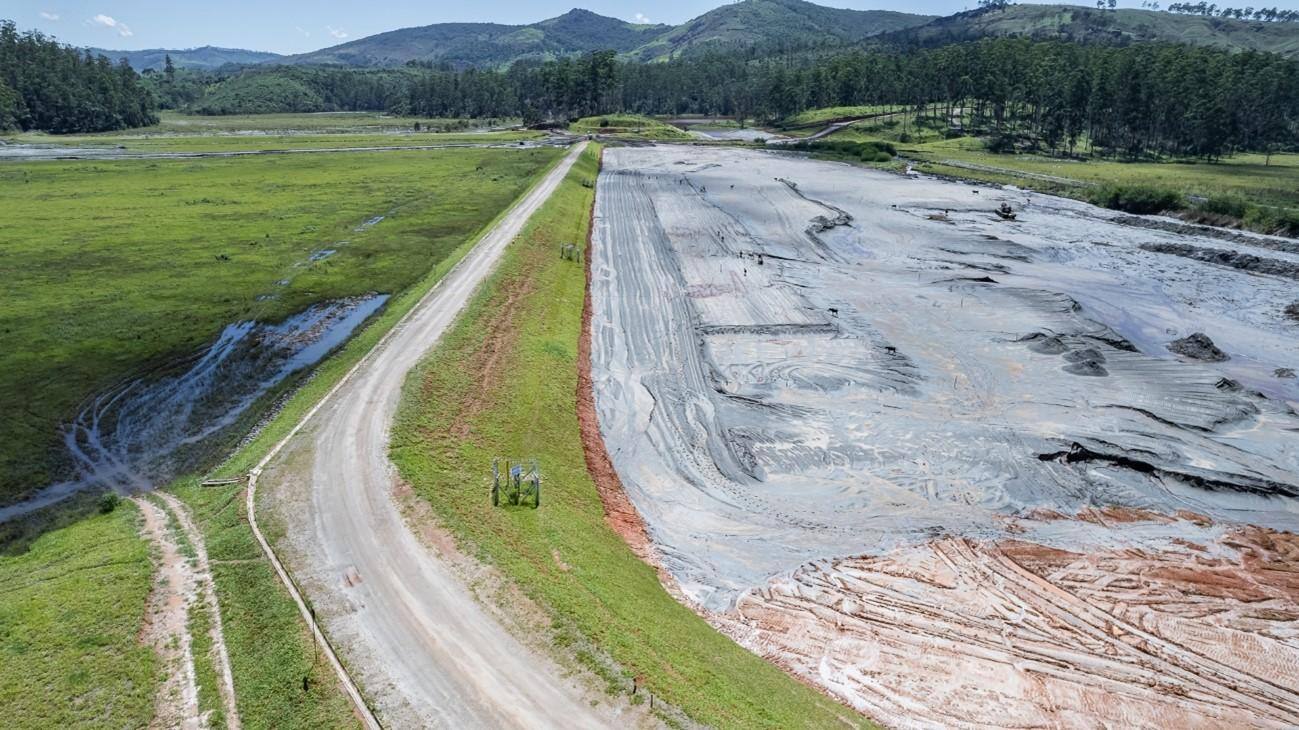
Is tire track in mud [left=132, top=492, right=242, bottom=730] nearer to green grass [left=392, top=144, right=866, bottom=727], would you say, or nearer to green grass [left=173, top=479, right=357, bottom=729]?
green grass [left=173, top=479, right=357, bottom=729]

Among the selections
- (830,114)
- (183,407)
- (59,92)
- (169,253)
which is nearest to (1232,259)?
(183,407)

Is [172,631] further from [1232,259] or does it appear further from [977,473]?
[1232,259]

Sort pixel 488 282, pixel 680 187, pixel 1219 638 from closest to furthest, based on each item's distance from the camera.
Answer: pixel 1219 638 → pixel 488 282 → pixel 680 187

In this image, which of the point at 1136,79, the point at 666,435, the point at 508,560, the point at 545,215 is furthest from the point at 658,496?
the point at 1136,79

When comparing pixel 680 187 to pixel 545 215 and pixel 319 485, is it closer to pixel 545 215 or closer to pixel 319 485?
pixel 545 215

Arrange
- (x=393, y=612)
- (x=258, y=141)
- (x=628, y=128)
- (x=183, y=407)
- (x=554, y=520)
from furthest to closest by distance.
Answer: (x=628, y=128), (x=258, y=141), (x=183, y=407), (x=554, y=520), (x=393, y=612)

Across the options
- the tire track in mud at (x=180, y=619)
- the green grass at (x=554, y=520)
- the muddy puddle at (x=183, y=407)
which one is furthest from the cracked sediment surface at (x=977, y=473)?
the muddy puddle at (x=183, y=407)
